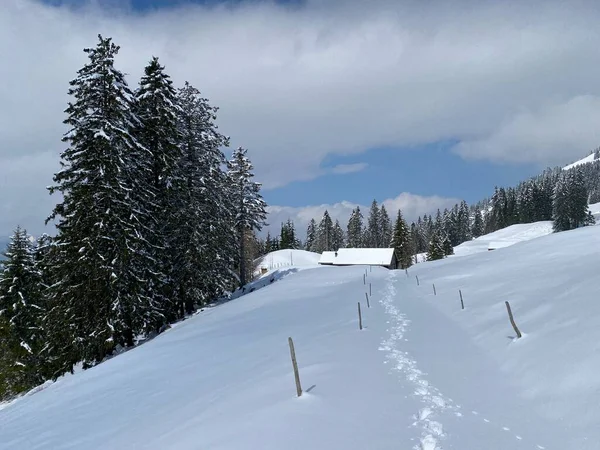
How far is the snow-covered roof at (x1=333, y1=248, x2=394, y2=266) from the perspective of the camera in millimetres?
64312

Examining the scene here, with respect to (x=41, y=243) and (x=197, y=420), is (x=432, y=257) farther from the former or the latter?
(x=197, y=420)

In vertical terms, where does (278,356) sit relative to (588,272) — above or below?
below

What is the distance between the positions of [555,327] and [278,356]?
8.56 m

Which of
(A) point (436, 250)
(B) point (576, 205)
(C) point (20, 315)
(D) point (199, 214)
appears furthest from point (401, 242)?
→ (C) point (20, 315)

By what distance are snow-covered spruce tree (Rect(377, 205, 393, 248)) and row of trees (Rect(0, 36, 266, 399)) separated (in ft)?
246

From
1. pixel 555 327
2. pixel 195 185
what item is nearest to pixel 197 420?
pixel 555 327

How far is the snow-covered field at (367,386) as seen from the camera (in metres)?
6.88

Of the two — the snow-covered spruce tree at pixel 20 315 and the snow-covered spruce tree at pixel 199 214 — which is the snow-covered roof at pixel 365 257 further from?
the snow-covered spruce tree at pixel 20 315

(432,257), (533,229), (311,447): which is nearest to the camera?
(311,447)

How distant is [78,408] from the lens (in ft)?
37.5

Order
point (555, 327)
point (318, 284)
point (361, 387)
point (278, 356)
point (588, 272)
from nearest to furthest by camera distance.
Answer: point (361, 387) < point (555, 327) < point (278, 356) < point (588, 272) < point (318, 284)

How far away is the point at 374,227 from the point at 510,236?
36.8 metres

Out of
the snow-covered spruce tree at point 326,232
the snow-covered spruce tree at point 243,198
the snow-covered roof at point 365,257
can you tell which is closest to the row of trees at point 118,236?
the snow-covered spruce tree at point 243,198

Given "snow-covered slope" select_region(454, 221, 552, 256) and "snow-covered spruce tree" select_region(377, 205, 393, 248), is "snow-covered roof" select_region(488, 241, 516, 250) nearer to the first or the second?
"snow-covered slope" select_region(454, 221, 552, 256)
